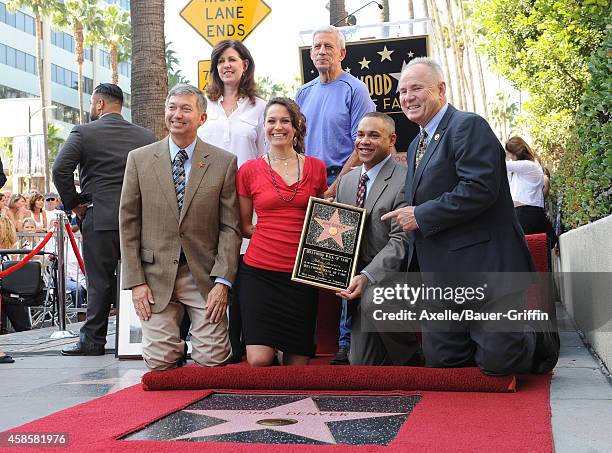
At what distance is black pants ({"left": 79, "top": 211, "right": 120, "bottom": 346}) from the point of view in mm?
8812

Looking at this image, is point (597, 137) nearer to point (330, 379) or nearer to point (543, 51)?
point (330, 379)

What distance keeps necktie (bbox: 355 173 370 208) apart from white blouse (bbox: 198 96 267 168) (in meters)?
1.25

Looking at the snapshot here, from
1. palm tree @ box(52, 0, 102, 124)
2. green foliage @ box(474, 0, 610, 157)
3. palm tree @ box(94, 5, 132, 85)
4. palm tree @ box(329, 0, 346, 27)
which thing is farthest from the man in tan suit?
palm tree @ box(94, 5, 132, 85)

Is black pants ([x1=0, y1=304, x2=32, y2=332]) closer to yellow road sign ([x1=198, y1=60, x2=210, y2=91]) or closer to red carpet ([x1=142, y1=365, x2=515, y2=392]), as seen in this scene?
yellow road sign ([x1=198, y1=60, x2=210, y2=91])

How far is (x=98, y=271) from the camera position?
8828 mm

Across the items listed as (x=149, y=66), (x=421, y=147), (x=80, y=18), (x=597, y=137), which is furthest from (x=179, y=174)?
(x=80, y=18)

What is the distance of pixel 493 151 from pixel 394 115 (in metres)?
4.66

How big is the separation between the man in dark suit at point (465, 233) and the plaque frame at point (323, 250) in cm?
40

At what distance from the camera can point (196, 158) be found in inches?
275

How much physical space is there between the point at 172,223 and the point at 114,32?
6270cm

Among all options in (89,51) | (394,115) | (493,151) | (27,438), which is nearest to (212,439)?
(27,438)

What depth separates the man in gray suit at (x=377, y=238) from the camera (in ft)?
21.7

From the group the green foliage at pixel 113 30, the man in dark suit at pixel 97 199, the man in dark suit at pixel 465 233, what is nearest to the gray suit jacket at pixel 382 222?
the man in dark suit at pixel 465 233

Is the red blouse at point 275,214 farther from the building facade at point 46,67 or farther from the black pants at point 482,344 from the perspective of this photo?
the building facade at point 46,67
